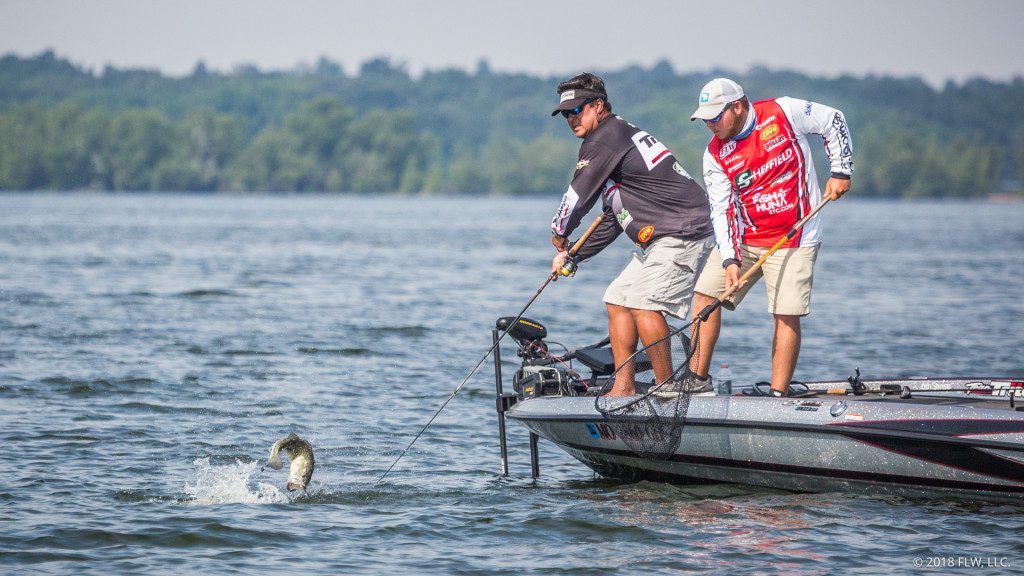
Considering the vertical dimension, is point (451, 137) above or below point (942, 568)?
above

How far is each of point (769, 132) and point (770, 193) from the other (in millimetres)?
369

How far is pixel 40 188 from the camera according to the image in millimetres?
113250

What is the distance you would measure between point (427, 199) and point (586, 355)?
118397 millimetres

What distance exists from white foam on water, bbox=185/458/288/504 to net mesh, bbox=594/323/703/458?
212 cm

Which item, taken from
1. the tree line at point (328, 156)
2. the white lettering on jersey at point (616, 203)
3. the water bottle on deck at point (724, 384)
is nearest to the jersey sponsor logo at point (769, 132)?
the white lettering on jersey at point (616, 203)

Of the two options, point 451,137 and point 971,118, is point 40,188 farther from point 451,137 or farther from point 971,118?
point 971,118

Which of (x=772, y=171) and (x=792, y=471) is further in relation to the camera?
(x=792, y=471)

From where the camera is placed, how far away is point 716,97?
7781 millimetres

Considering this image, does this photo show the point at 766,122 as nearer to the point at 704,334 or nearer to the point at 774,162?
the point at 774,162

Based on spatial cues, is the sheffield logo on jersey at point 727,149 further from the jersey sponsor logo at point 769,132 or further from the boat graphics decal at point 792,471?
the boat graphics decal at point 792,471

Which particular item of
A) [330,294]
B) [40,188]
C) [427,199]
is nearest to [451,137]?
[427,199]

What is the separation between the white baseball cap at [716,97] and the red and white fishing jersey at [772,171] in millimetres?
181

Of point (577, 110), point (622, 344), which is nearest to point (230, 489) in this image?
point (622, 344)

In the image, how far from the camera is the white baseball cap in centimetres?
778
